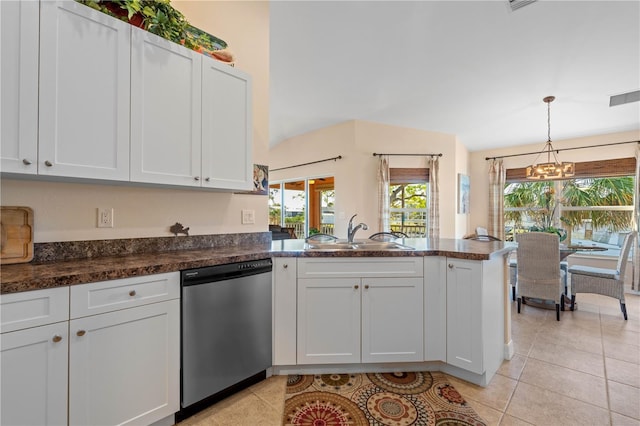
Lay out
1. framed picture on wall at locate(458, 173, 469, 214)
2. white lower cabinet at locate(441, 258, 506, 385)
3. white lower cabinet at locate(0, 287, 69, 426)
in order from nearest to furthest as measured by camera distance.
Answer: white lower cabinet at locate(0, 287, 69, 426)
white lower cabinet at locate(441, 258, 506, 385)
framed picture on wall at locate(458, 173, 469, 214)

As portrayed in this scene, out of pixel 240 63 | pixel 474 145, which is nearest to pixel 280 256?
pixel 240 63

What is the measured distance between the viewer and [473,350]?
1.87 metres

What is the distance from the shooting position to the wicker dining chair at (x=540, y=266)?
123 inches

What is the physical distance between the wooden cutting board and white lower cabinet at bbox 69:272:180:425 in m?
0.53

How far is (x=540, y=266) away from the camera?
10.5 feet

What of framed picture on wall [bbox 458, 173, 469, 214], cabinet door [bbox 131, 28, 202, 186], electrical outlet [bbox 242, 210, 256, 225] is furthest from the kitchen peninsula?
framed picture on wall [bbox 458, 173, 469, 214]

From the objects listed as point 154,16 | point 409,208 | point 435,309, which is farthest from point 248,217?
point 409,208

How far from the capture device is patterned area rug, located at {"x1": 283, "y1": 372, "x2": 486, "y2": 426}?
63.2 inches

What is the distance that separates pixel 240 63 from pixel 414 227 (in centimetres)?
417

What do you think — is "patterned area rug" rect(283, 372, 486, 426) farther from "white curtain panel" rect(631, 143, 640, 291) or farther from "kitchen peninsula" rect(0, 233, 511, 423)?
"white curtain panel" rect(631, 143, 640, 291)

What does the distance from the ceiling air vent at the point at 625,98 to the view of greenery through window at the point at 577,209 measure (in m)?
1.37

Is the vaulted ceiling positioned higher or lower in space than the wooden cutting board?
higher

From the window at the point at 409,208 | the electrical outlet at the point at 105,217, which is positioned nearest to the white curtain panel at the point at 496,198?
the window at the point at 409,208

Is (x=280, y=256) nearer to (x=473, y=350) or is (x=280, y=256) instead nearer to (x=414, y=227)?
(x=473, y=350)
